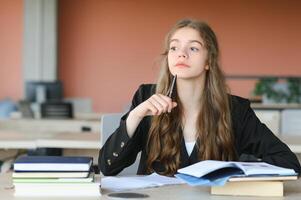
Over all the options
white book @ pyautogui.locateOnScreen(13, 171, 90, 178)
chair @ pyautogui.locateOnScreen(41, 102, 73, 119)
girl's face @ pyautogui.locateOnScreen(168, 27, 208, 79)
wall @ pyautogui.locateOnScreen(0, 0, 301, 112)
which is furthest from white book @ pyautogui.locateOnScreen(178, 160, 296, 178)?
wall @ pyautogui.locateOnScreen(0, 0, 301, 112)

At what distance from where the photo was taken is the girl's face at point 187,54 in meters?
2.08

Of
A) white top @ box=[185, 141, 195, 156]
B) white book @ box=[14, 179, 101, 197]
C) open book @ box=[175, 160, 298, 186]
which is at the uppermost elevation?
open book @ box=[175, 160, 298, 186]

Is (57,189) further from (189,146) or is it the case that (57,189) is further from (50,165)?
(189,146)

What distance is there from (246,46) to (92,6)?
2.38 meters

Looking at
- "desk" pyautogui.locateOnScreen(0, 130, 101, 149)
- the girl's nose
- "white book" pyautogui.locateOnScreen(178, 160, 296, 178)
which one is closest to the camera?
"white book" pyautogui.locateOnScreen(178, 160, 296, 178)

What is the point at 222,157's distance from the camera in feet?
7.34

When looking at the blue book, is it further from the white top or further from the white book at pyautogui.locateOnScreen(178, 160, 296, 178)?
the white top

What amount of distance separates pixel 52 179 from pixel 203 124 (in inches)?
25.5

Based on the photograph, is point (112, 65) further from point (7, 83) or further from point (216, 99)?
point (216, 99)

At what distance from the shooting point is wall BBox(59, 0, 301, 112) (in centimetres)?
963

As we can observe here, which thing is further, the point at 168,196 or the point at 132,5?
the point at 132,5

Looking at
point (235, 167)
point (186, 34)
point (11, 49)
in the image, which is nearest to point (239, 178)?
point (235, 167)

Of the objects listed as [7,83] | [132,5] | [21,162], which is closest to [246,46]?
[132,5]

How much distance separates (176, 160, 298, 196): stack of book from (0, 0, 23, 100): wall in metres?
8.02
